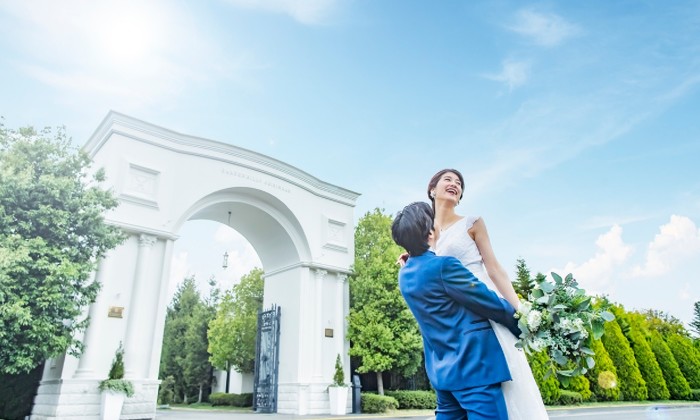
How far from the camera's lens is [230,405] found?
64.2ft

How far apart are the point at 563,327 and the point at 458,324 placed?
36cm

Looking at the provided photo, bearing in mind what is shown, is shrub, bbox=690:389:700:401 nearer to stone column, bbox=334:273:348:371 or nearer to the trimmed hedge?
stone column, bbox=334:273:348:371

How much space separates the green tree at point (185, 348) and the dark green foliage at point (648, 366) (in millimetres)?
20149

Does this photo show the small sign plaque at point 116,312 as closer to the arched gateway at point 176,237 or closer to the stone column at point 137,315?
the arched gateway at point 176,237

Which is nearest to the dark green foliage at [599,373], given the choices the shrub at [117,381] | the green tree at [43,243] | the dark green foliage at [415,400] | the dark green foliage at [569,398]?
the dark green foliage at [569,398]

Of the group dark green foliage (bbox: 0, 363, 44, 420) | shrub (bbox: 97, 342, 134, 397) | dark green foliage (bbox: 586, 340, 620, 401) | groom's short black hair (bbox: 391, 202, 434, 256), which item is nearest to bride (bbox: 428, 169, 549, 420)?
groom's short black hair (bbox: 391, 202, 434, 256)

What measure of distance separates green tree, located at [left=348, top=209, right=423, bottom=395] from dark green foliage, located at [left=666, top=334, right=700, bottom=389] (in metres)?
18.6

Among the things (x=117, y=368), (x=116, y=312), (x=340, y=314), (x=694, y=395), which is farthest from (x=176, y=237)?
(x=694, y=395)

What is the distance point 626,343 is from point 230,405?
17409 mm

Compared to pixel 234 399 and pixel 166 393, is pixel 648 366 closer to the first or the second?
pixel 234 399

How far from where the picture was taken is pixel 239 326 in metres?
19.6

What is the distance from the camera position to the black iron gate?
13120 millimetres

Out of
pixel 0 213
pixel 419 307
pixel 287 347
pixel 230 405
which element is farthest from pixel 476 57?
pixel 230 405

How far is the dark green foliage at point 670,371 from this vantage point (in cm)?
2183
